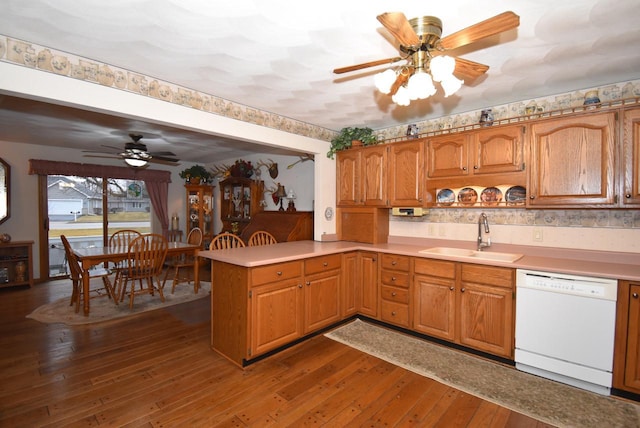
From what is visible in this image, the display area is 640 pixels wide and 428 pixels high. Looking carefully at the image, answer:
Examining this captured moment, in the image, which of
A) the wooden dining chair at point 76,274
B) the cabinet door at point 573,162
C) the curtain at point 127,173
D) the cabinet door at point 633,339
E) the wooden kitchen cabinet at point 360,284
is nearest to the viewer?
the cabinet door at point 633,339

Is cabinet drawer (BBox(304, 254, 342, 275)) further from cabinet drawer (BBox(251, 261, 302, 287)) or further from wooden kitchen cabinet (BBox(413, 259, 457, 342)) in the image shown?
wooden kitchen cabinet (BBox(413, 259, 457, 342))

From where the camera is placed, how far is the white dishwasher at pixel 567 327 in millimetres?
2146

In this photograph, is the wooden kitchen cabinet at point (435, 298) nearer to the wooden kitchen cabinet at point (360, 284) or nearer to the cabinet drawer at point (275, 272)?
the wooden kitchen cabinet at point (360, 284)

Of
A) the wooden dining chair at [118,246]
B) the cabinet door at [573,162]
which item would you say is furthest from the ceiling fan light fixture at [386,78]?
the wooden dining chair at [118,246]

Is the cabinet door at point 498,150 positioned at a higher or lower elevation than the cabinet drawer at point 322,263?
higher

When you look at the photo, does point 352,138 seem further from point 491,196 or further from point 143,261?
point 143,261

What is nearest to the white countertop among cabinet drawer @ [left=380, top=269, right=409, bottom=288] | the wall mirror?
cabinet drawer @ [left=380, top=269, right=409, bottom=288]

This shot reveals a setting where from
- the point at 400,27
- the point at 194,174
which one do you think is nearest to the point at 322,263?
the point at 400,27

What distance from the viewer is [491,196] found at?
313 cm

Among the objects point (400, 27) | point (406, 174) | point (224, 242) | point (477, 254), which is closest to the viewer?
point (400, 27)

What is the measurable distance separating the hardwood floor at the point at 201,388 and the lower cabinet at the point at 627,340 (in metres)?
0.77

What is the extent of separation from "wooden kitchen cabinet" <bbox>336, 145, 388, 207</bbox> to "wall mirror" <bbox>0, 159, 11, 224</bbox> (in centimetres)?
557

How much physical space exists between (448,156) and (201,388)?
3053 mm

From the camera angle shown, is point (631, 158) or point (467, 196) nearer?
point (631, 158)
